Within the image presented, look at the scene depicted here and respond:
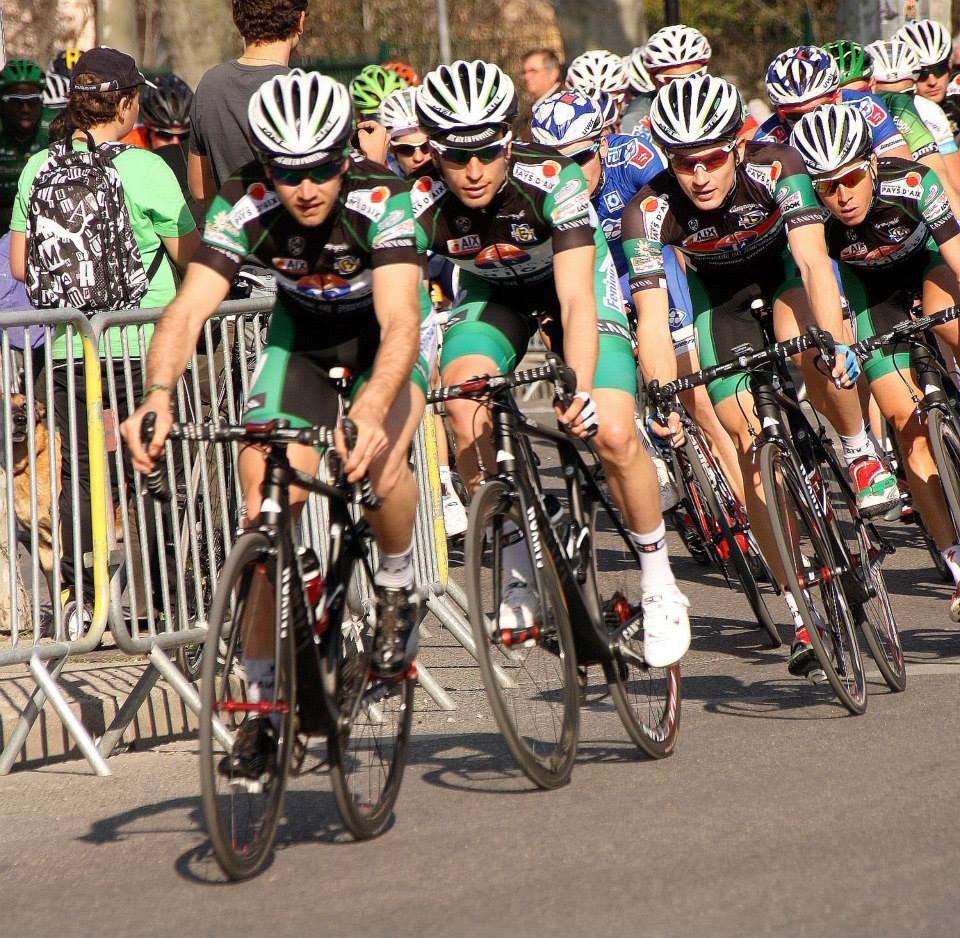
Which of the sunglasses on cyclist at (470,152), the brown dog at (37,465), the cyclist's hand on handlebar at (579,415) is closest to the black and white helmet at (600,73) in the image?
the brown dog at (37,465)

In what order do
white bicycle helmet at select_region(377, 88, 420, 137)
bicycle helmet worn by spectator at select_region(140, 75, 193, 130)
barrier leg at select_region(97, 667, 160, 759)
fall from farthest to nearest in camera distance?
white bicycle helmet at select_region(377, 88, 420, 137), bicycle helmet worn by spectator at select_region(140, 75, 193, 130), barrier leg at select_region(97, 667, 160, 759)

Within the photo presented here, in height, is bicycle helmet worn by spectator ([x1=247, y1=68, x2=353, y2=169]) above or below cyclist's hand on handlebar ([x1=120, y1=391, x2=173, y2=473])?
above

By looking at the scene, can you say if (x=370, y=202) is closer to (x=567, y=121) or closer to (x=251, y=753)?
(x=251, y=753)

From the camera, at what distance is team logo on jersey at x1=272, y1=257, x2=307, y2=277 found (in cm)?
544

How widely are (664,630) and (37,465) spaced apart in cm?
312

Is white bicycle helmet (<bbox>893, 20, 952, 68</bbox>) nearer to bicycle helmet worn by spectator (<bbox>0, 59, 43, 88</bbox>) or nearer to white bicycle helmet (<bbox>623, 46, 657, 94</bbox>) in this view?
white bicycle helmet (<bbox>623, 46, 657, 94</bbox>)

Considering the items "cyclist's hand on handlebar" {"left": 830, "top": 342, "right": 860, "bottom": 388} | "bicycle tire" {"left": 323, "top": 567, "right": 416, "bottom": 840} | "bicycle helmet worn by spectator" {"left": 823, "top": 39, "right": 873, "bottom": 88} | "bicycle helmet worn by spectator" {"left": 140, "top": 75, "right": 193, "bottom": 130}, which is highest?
"bicycle helmet worn by spectator" {"left": 823, "top": 39, "right": 873, "bottom": 88}

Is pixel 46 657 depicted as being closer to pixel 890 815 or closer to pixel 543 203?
pixel 543 203

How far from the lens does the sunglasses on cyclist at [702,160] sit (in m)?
7.35

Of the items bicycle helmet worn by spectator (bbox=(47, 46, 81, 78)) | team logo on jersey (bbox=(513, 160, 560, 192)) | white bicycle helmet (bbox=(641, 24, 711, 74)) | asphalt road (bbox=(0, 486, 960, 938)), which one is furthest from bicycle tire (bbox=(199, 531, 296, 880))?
bicycle helmet worn by spectator (bbox=(47, 46, 81, 78))

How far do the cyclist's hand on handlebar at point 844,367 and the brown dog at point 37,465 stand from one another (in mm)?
3044

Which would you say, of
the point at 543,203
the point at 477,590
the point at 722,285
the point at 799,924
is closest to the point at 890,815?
the point at 799,924

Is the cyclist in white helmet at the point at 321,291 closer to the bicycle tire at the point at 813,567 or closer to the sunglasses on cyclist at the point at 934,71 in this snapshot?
the bicycle tire at the point at 813,567

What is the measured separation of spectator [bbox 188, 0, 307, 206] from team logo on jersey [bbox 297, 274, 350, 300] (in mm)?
2363
